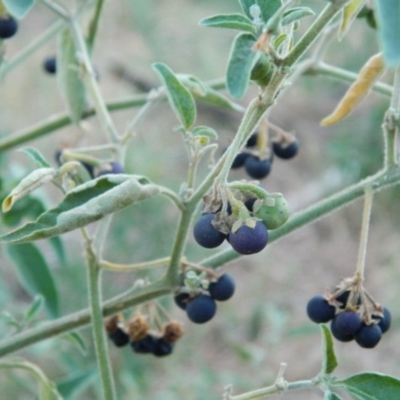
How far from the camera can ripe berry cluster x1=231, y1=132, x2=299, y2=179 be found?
1391mm

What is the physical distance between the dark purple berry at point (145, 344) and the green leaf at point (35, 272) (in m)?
0.37

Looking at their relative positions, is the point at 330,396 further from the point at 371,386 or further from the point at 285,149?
the point at 285,149

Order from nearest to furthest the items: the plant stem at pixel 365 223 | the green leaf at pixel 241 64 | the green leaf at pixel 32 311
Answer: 1. the green leaf at pixel 241 64
2. the plant stem at pixel 365 223
3. the green leaf at pixel 32 311

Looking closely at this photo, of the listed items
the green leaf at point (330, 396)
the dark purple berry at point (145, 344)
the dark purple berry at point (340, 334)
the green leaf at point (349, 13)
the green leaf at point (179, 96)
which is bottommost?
the green leaf at point (330, 396)

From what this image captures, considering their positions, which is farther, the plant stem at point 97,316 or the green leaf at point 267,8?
the plant stem at point 97,316

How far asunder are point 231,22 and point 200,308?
0.46 metres

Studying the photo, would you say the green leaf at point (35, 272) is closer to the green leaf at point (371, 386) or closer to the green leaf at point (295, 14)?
the green leaf at point (371, 386)

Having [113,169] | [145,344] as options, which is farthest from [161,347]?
[113,169]

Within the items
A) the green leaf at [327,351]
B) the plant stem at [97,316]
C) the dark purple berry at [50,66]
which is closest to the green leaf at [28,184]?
the plant stem at [97,316]

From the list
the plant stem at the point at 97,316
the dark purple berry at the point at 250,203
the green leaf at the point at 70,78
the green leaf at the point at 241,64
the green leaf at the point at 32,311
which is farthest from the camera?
the green leaf at the point at 70,78

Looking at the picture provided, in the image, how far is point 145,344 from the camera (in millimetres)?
1367

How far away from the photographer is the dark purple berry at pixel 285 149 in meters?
1.49

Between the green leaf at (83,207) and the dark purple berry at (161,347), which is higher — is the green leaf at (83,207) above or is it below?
below

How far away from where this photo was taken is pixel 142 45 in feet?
17.7
